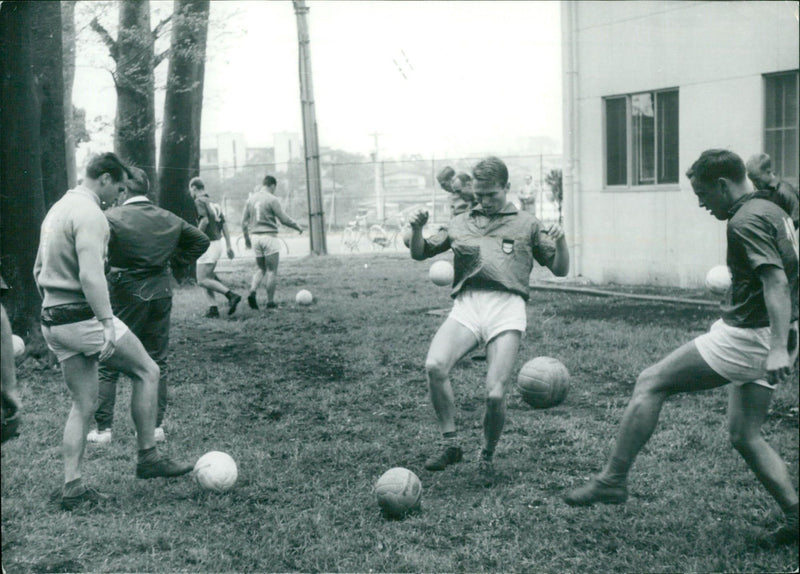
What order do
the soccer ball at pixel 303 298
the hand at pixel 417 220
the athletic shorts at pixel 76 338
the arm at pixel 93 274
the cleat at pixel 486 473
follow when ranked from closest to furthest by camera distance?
the arm at pixel 93 274, the athletic shorts at pixel 76 338, the cleat at pixel 486 473, the hand at pixel 417 220, the soccer ball at pixel 303 298

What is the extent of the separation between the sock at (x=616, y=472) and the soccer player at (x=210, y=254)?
9.18 m

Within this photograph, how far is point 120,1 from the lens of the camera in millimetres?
16969

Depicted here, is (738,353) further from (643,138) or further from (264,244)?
(643,138)

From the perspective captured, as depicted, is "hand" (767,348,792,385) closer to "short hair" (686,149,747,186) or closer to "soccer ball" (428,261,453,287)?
"short hair" (686,149,747,186)

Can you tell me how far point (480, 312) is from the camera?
6363 millimetres

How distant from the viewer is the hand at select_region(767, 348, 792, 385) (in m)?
4.40

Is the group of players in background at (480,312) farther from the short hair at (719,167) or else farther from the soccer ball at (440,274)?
the soccer ball at (440,274)

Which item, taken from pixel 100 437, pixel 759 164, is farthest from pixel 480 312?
pixel 759 164

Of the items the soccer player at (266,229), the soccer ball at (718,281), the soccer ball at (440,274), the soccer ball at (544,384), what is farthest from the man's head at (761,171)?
the soccer player at (266,229)

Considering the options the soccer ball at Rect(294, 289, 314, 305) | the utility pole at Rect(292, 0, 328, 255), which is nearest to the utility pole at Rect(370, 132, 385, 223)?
the utility pole at Rect(292, 0, 328, 255)

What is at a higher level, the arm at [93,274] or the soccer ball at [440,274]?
the arm at [93,274]

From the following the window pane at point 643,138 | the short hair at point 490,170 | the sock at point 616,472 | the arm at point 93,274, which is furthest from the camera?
the window pane at point 643,138

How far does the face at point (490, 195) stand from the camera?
6.38m

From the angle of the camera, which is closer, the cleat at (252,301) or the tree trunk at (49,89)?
the tree trunk at (49,89)
